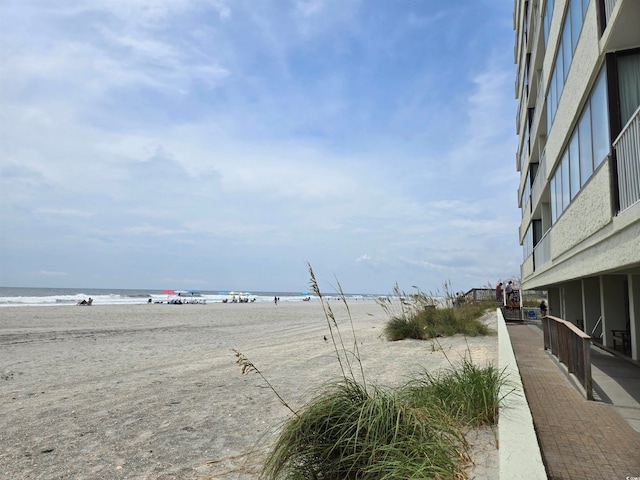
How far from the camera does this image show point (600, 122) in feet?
22.7

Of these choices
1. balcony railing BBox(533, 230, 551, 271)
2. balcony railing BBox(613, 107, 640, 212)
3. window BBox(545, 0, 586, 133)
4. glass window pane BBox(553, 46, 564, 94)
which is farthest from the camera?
balcony railing BBox(533, 230, 551, 271)

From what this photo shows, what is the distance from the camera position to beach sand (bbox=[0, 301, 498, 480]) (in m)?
4.92

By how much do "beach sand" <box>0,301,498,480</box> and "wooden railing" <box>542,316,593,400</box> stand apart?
1.57 m

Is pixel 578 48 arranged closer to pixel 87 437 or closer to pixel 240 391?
pixel 240 391

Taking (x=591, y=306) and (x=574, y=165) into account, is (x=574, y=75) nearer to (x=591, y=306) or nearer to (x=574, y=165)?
(x=574, y=165)

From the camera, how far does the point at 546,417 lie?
5.49 metres

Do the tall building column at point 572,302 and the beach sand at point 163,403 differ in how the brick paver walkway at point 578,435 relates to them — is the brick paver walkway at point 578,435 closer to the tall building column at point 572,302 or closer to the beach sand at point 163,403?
the beach sand at point 163,403

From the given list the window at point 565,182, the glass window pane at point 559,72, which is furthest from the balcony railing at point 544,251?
the glass window pane at point 559,72

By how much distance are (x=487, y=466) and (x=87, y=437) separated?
4.72m

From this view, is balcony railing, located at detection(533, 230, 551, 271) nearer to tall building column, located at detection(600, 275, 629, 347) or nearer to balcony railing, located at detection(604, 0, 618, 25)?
tall building column, located at detection(600, 275, 629, 347)

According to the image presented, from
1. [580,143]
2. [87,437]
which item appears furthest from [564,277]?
[87,437]

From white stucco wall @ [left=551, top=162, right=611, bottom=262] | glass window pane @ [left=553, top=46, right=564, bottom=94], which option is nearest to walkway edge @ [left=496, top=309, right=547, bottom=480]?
white stucco wall @ [left=551, top=162, right=611, bottom=262]

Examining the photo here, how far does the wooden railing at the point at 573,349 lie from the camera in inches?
244

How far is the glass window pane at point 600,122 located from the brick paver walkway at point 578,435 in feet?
11.1
